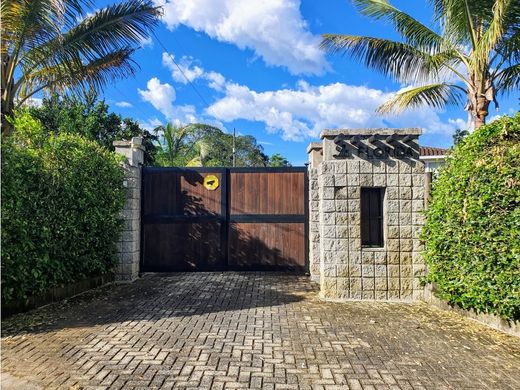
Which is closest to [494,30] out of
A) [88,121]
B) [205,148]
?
[88,121]

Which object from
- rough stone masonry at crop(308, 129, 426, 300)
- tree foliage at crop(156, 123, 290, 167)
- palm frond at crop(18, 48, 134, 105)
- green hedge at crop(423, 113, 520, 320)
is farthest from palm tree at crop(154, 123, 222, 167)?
green hedge at crop(423, 113, 520, 320)

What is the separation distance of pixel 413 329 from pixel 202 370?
2700 millimetres

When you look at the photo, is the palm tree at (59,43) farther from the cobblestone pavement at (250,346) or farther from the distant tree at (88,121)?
the distant tree at (88,121)

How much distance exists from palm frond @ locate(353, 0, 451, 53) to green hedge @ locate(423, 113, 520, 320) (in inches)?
168

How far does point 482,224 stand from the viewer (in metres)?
4.24

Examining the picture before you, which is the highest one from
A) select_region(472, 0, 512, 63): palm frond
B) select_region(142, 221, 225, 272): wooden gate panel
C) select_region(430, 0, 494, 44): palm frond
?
select_region(430, 0, 494, 44): palm frond

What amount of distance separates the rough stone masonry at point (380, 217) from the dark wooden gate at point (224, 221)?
2.01m

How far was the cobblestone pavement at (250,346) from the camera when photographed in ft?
9.81

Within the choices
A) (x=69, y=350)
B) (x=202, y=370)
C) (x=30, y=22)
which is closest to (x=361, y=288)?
(x=202, y=370)

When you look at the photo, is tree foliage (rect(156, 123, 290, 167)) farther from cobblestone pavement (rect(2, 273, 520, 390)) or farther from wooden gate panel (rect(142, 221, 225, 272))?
cobblestone pavement (rect(2, 273, 520, 390))

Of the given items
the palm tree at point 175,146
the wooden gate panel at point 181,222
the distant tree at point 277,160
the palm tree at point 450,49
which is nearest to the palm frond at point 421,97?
the palm tree at point 450,49

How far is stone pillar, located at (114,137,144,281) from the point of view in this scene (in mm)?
6793

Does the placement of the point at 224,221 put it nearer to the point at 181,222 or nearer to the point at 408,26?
the point at 181,222

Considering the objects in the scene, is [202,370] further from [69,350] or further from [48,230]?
[48,230]
